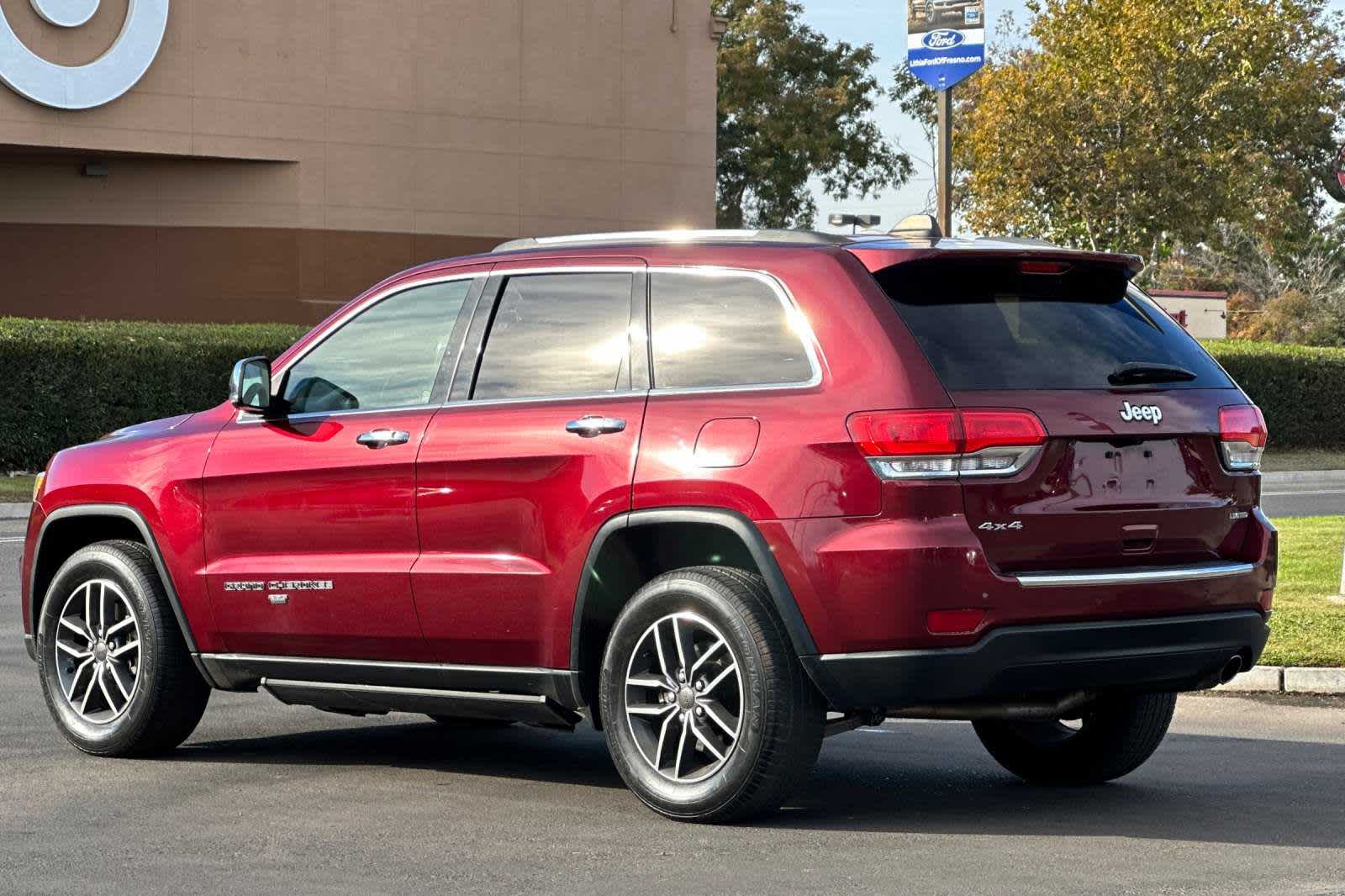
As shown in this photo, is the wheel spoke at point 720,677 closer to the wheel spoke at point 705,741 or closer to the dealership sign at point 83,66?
the wheel spoke at point 705,741

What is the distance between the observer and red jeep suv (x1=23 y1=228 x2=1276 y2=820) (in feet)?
20.3

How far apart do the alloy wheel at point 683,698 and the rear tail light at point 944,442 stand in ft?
2.59

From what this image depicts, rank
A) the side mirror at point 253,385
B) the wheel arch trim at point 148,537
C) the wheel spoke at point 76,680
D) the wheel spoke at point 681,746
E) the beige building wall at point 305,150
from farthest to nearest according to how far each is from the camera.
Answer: the beige building wall at point 305,150 → the wheel spoke at point 76,680 → the wheel arch trim at point 148,537 → the side mirror at point 253,385 → the wheel spoke at point 681,746

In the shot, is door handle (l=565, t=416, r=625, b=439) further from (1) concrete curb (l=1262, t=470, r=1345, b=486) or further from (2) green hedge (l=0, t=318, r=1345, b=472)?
(1) concrete curb (l=1262, t=470, r=1345, b=486)

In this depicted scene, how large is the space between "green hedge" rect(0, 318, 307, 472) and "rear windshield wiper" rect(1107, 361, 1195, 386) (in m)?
19.5

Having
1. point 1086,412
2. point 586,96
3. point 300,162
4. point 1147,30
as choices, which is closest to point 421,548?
point 1086,412

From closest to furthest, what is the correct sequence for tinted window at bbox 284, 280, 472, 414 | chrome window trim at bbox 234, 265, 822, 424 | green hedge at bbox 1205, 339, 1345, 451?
chrome window trim at bbox 234, 265, 822, 424 < tinted window at bbox 284, 280, 472, 414 < green hedge at bbox 1205, 339, 1345, 451

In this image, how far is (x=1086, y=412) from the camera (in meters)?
6.35

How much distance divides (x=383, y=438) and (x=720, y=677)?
5.25 ft

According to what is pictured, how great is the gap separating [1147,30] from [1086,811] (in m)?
35.7

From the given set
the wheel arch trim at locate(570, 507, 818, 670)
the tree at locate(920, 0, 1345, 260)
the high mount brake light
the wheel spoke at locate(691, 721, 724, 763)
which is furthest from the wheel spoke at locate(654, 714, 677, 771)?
the tree at locate(920, 0, 1345, 260)

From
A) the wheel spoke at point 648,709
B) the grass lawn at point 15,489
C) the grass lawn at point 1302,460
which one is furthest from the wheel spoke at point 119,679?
the grass lawn at point 1302,460

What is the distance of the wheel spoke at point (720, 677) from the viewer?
645 centimetres

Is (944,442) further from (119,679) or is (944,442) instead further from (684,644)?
(119,679)
